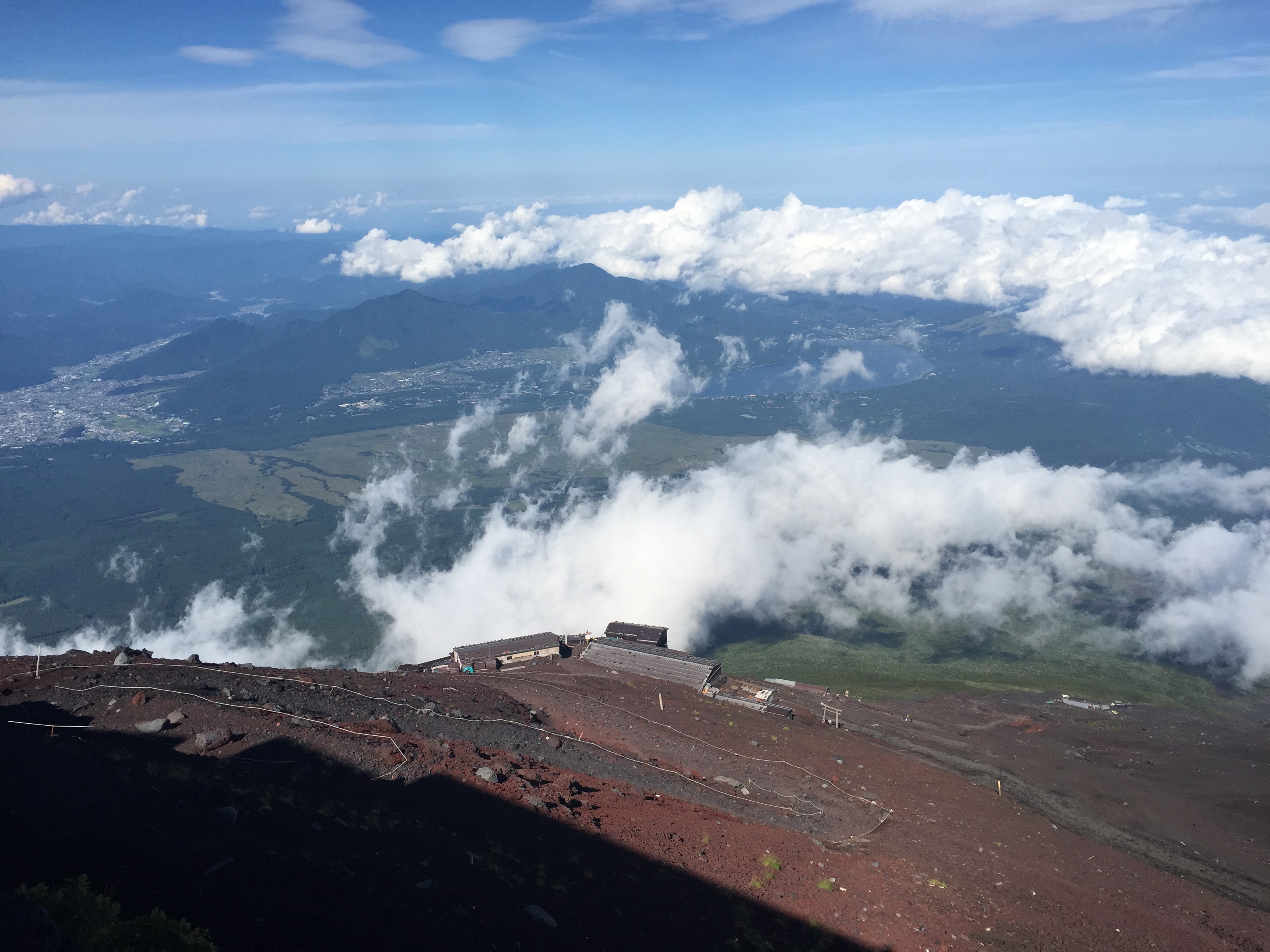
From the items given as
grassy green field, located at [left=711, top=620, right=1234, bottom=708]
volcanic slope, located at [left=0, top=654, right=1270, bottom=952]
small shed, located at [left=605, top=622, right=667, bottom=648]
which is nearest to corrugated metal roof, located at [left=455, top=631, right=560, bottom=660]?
small shed, located at [left=605, top=622, right=667, bottom=648]

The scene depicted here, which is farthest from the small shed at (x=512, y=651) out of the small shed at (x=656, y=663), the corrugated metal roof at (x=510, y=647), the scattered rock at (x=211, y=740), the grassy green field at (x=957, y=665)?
the scattered rock at (x=211, y=740)

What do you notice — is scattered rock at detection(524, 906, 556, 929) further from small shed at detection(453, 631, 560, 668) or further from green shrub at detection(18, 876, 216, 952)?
small shed at detection(453, 631, 560, 668)

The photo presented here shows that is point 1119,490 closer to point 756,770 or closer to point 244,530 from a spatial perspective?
point 756,770

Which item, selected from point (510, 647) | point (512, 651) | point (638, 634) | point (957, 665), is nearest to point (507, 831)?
point (512, 651)

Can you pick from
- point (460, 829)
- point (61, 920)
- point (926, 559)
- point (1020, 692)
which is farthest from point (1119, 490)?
point (61, 920)

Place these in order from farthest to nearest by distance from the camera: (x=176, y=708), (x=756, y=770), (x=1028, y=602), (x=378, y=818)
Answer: (x=1028, y=602), (x=756, y=770), (x=176, y=708), (x=378, y=818)

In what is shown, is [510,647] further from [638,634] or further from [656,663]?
[656,663]

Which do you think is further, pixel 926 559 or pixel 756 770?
pixel 926 559

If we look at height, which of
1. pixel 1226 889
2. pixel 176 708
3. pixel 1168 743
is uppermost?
pixel 176 708
